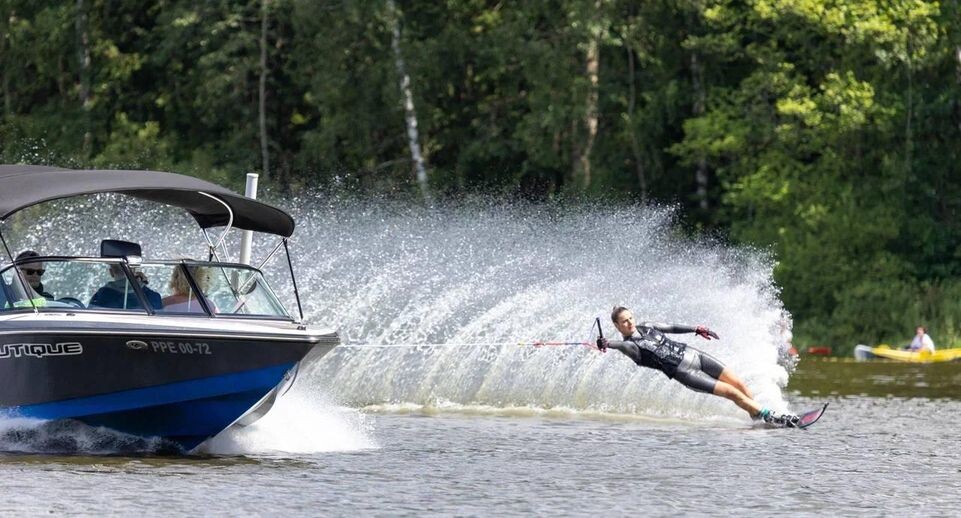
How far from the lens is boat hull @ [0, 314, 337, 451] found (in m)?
15.3

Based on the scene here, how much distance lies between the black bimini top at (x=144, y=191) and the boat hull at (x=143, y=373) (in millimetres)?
1208

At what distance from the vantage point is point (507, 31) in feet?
140

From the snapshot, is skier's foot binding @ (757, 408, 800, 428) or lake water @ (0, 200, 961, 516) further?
skier's foot binding @ (757, 408, 800, 428)

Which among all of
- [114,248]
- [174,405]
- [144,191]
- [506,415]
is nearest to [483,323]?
[506,415]

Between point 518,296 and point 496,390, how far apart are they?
1714 millimetres

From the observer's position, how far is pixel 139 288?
15.7 meters

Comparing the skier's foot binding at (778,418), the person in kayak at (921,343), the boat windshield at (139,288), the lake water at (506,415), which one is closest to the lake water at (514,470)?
the lake water at (506,415)

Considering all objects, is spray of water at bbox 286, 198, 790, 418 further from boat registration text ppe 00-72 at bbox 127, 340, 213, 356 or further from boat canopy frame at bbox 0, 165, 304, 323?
boat registration text ppe 00-72 at bbox 127, 340, 213, 356

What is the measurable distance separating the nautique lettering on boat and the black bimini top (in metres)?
1.06

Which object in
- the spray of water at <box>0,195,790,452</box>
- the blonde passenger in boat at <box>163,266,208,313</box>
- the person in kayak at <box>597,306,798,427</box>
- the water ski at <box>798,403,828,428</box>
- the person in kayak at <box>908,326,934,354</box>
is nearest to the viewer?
the blonde passenger in boat at <box>163,266,208,313</box>

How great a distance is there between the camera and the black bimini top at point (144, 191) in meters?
15.7

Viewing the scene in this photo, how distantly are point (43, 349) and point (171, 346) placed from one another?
1.03 metres

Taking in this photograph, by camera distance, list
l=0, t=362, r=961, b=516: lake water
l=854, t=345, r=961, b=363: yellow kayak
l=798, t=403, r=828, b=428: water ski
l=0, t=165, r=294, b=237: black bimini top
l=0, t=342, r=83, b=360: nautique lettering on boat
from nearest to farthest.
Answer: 1. l=0, t=362, r=961, b=516: lake water
2. l=0, t=342, r=83, b=360: nautique lettering on boat
3. l=0, t=165, r=294, b=237: black bimini top
4. l=798, t=403, r=828, b=428: water ski
5. l=854, t=345, r=961, b=363: yellow kayak

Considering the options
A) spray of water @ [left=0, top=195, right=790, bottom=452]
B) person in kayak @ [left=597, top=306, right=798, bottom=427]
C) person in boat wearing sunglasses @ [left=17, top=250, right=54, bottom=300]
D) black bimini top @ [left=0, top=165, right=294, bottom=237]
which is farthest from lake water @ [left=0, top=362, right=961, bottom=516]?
black bimini top @ [left=0, top=165, right=294, bottom=237]
